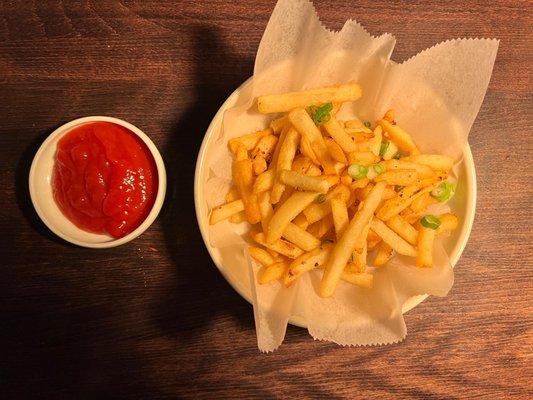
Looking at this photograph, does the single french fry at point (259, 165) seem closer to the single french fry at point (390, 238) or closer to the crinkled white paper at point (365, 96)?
the crinkled white paper at point (365, 96)

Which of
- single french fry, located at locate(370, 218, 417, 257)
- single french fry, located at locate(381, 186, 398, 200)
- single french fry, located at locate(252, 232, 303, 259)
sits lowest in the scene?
single french fry, located at locate(252, 232, 303, 259)

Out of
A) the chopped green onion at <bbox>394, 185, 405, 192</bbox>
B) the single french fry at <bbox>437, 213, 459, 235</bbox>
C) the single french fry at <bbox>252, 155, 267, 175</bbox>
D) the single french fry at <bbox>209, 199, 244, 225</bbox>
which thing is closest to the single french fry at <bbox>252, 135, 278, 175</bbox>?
the single french fry at <bbox>252, 155, 267, 175</bbox>

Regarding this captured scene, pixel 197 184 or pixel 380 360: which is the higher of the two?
pixel 197 184

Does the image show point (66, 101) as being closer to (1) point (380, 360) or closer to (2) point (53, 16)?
(2) point (53, 16)

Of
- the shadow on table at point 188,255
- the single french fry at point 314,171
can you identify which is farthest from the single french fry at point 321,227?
the shadow on table at point 188,255

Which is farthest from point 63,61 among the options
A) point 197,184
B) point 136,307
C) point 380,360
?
point 380,360

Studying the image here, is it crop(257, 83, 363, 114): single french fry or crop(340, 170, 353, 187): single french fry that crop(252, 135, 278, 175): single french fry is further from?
crop(340, 170, 353, 187): single french fry

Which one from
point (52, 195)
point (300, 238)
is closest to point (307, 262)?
point (300, 238)
